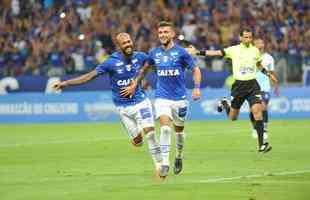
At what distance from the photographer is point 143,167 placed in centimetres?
1823

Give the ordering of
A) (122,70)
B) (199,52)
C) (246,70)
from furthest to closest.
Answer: (246,70) < (199,52) < (122,70)

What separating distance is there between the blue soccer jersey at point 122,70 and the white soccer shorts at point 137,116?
9 cm

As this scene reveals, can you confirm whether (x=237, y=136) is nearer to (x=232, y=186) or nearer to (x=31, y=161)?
(x=31, y=161)

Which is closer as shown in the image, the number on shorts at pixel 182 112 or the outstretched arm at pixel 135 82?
the outstretched arm at pixel 135 82

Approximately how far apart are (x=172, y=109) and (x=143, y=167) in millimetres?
1982

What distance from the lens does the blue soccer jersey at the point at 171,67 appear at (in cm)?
1645

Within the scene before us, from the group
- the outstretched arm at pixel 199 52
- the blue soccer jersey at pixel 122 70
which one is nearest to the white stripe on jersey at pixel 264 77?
the outstretched arm at pixel 199 52

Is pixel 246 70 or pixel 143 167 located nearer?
pixel 143 167

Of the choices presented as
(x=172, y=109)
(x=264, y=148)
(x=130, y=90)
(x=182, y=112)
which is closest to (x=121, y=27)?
(x=264, y=148)

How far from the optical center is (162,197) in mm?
13492

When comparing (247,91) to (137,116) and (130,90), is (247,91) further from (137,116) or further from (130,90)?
(130,90)

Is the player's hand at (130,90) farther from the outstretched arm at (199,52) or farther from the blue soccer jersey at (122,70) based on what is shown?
the outstretched arm at (199,52)

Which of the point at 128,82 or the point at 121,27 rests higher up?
the point at 128,82

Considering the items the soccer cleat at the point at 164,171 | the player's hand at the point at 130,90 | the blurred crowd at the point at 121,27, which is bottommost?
the blurred crowd at the point at 121,27
